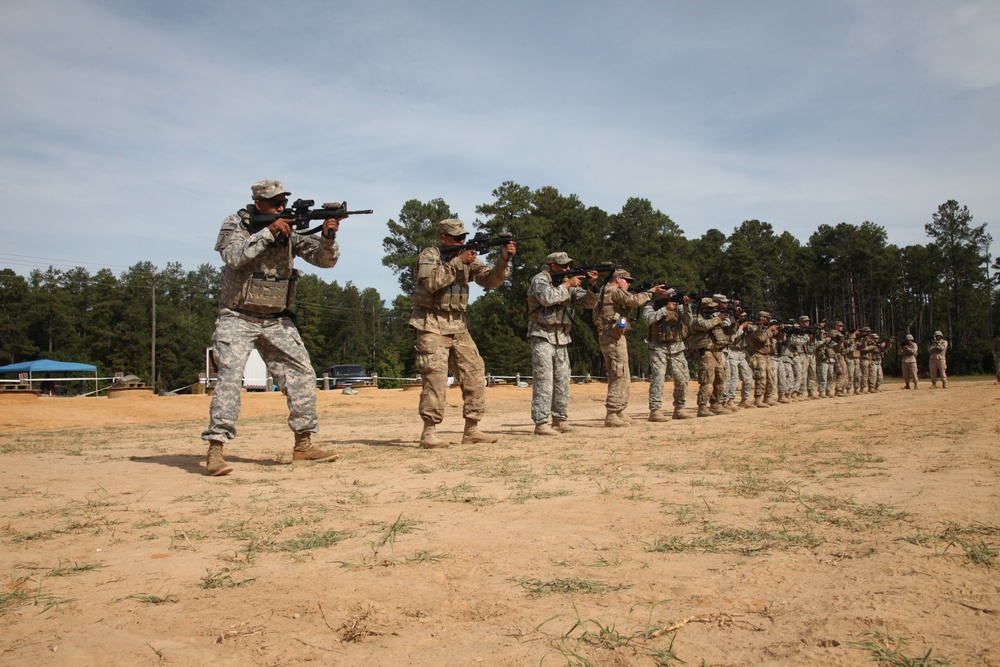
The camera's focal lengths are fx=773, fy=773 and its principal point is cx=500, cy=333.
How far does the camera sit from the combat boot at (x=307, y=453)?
729 cm

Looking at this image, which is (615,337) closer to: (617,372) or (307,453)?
(617,372)

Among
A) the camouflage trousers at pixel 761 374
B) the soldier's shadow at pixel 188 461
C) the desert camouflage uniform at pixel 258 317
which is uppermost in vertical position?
the desert camouflage uniform at pixel 258 317

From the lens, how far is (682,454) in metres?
7.19

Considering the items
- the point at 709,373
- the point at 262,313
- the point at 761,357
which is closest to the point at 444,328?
the point at 262,313

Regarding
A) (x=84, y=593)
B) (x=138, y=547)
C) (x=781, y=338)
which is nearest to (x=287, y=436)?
(x=138, y=547)

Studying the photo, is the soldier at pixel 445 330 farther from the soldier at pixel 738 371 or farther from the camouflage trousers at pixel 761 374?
the camouflage trousers at pixel 761 374

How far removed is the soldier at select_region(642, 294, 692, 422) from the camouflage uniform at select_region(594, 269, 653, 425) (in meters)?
1.21

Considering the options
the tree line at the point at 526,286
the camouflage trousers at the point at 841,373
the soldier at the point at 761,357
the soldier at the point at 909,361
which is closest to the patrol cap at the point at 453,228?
the soldier at the point at 761,357

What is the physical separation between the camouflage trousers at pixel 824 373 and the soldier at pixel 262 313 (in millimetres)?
21548

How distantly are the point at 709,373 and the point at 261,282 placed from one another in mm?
9340

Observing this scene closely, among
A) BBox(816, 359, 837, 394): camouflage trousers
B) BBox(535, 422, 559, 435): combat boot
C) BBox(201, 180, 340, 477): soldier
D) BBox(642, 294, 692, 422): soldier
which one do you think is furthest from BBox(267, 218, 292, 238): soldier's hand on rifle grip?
BBox(816, 359, 837, 394): camouflage trousers

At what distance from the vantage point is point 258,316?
7.08 m

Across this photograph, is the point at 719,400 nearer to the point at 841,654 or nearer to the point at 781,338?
the point at 781,338

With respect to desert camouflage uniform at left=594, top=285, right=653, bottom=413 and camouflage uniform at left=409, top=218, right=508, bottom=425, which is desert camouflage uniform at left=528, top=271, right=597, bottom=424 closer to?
desert camouflage uniform at left=594, top=285, right=653, bottom=413
